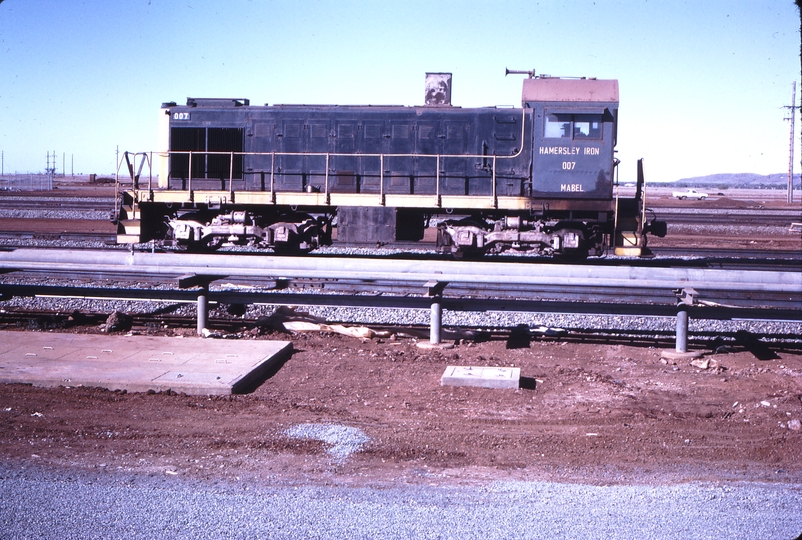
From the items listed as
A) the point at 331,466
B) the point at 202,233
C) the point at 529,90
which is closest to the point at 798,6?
the point at 331,466

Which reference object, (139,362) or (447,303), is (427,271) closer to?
(447,303)

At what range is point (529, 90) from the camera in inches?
557

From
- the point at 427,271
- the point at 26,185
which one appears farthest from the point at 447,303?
the point at 26,185

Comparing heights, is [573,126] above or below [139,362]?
above

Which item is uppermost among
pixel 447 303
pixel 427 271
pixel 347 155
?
pixel 347 155

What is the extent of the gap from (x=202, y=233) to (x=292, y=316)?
24.1ft

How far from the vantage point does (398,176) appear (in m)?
14.8

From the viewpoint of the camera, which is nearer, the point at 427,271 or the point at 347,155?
the point at 427,271

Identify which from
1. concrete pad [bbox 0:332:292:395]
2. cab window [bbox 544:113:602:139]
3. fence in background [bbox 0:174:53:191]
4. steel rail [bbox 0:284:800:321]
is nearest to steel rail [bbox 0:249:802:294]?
steel rail [bbox 0:284:800:321]

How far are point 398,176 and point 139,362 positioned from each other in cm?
923

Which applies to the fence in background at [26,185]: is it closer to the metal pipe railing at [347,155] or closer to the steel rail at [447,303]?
the metal pipe railing at [347,155]

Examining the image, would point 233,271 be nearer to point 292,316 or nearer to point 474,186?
point 292,316

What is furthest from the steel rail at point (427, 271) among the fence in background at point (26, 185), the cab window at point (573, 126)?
the fence in background at point (26, 185)

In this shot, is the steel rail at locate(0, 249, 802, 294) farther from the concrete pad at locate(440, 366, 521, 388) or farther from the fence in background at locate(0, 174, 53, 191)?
the fence in background at locate(0, 174, 53, 191)
